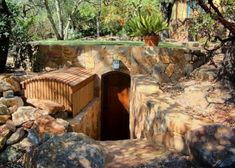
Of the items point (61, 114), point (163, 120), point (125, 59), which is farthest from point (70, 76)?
point (163, 120)

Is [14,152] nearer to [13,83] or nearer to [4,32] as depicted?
[13,83]

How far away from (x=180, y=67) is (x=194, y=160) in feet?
16.2

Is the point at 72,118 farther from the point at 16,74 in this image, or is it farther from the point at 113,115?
the point at 113,115

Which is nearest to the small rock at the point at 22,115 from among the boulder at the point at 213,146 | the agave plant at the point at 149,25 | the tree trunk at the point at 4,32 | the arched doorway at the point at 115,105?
the tree trunk at the point at 4,32

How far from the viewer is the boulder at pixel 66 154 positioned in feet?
12.2

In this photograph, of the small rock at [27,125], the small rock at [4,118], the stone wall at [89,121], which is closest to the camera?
the small rock at [27,125]

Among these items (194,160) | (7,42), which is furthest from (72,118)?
(194,160)

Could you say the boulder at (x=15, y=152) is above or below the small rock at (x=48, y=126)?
below

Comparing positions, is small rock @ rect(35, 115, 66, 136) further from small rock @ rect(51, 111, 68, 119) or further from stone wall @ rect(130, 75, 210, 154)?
stone wall @ rect(130, 75, 210, 154)

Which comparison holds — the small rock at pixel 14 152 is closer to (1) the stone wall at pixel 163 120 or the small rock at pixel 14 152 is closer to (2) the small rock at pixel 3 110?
(2) the small rock at pixel 3 110

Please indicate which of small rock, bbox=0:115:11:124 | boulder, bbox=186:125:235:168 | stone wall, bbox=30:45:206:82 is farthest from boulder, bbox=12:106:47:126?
boulder, bbox=186:125:235:168

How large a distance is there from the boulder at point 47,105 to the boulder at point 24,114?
0.21 meters

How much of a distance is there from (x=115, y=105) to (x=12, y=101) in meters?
3.67

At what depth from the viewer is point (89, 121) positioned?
7844 millimetres
